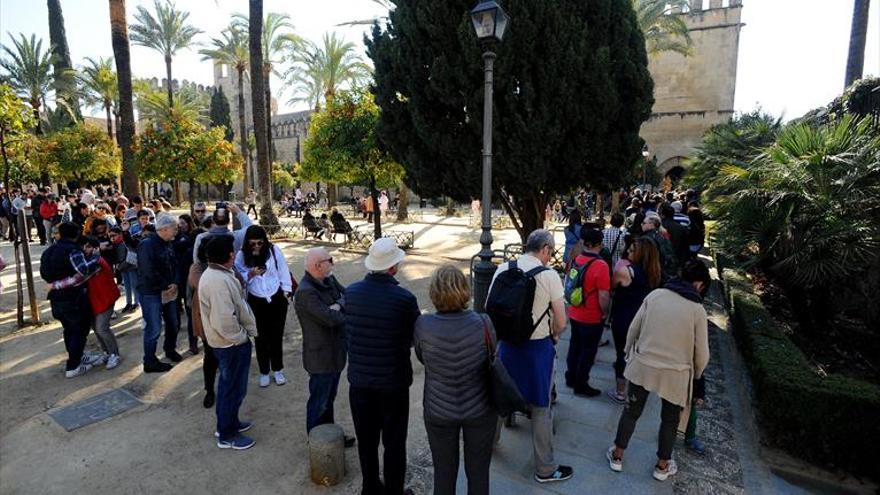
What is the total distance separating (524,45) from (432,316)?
23.2 ft

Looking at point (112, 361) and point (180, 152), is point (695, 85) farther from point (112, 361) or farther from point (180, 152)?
point (112, 361)

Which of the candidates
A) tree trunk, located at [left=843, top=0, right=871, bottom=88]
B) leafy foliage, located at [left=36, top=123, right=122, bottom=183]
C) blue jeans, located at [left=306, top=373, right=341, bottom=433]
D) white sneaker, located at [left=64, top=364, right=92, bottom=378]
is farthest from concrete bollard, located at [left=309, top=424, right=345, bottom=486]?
leafy foliage, located at [left=36, top=123, right=122, bottom=183]

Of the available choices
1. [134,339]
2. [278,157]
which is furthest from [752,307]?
[278,157]

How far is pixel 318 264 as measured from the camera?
3502mm

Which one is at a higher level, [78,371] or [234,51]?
[234,51]

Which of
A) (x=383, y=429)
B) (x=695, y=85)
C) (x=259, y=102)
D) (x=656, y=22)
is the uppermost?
(x=656, y=22)

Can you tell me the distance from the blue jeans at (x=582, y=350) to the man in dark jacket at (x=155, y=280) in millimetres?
4478

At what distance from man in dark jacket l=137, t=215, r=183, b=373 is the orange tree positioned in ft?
31.7

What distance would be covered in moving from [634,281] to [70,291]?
5.81 m

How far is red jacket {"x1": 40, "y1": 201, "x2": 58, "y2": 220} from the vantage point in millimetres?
12883

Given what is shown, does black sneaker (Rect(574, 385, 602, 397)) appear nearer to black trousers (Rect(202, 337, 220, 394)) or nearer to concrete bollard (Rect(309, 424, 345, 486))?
concrete bollard (Rect(309, 424, 345, 486))

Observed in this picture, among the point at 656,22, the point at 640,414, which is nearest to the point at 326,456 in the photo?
the point at 640,414

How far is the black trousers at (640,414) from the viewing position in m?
3.37

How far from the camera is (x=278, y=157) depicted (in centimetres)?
4797
